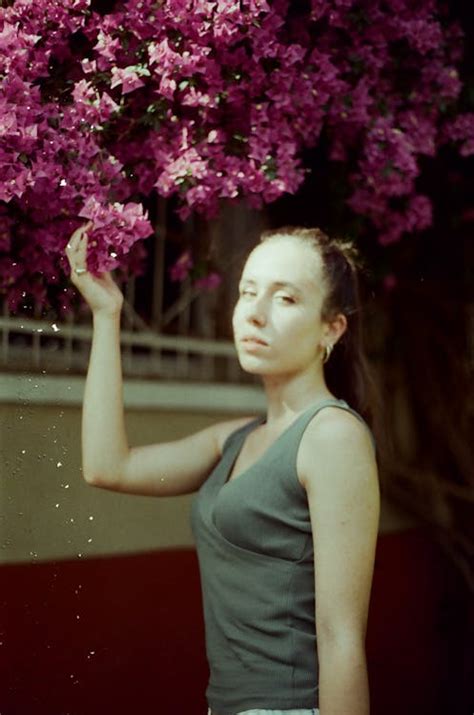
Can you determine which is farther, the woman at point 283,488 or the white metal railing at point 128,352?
→ the white metal railing at point 128,352

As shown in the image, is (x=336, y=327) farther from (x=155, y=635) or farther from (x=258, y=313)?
(x=155, y=635)

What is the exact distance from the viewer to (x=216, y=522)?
2.45 m

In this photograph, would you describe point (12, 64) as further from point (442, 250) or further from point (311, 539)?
point (442, 250)

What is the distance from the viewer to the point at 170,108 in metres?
2.61

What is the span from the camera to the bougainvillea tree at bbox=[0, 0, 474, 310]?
242 cm

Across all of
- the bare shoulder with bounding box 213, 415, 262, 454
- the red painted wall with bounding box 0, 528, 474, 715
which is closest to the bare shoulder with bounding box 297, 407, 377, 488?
the bare shoulder with bounding box 213, 415, 262, 454

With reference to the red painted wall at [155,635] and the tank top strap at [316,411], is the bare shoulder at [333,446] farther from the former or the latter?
the red painted wall at [155,635]

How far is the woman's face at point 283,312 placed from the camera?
A: 8.24 feet

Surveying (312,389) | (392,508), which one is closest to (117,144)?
(312,389)

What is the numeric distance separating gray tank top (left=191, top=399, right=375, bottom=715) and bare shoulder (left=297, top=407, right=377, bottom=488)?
22 millimetres

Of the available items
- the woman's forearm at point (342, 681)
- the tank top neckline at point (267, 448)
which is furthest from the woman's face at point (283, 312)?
the woman's forearm at point (342, 681)

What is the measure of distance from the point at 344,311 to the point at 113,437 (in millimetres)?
663

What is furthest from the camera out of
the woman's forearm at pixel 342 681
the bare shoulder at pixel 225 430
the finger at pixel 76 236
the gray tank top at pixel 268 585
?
the bare shoulder at pixel 225 430

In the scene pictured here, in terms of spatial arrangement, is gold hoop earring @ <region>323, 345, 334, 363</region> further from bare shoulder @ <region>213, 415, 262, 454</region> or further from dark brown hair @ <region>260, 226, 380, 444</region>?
bare shoulder @ <region>213, 415, 262, 454</region>
